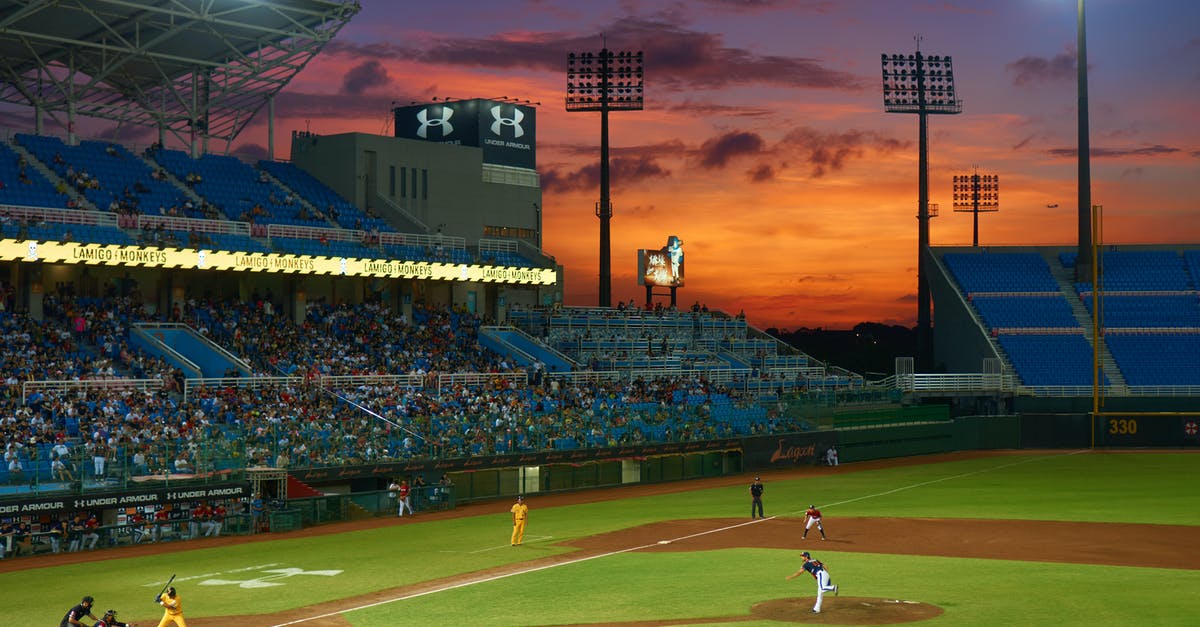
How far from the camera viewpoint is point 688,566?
98.3 ft

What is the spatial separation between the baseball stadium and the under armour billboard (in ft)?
0.63

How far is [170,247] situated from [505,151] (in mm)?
31639

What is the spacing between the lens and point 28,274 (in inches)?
1871

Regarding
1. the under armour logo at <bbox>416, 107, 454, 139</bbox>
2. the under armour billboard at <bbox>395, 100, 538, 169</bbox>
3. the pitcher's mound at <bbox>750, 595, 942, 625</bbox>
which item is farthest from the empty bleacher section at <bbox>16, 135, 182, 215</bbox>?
the pitcher's mound at <bbox>750, 595, 942, 625</bbox>

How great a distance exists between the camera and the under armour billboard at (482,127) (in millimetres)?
77562

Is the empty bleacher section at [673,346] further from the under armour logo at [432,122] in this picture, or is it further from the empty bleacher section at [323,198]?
the under armour logo at [432,122]

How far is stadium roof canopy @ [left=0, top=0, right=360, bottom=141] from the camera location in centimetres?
5212

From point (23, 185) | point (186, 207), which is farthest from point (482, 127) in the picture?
point (23, 185)

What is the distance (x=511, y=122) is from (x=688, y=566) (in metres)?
52.9

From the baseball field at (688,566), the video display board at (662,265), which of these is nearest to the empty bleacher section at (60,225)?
the baseball field at (688,566)

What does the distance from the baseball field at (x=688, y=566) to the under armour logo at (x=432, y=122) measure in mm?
37712

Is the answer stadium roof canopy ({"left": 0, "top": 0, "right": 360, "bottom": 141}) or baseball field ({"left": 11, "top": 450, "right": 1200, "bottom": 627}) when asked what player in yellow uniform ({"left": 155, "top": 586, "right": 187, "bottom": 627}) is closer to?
baseball field ({"left": 11, "top": 450, "right": 1200, "bottom": 627})

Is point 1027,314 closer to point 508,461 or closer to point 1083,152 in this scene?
point 1083,152

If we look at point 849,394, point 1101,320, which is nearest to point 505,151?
point 849,394
